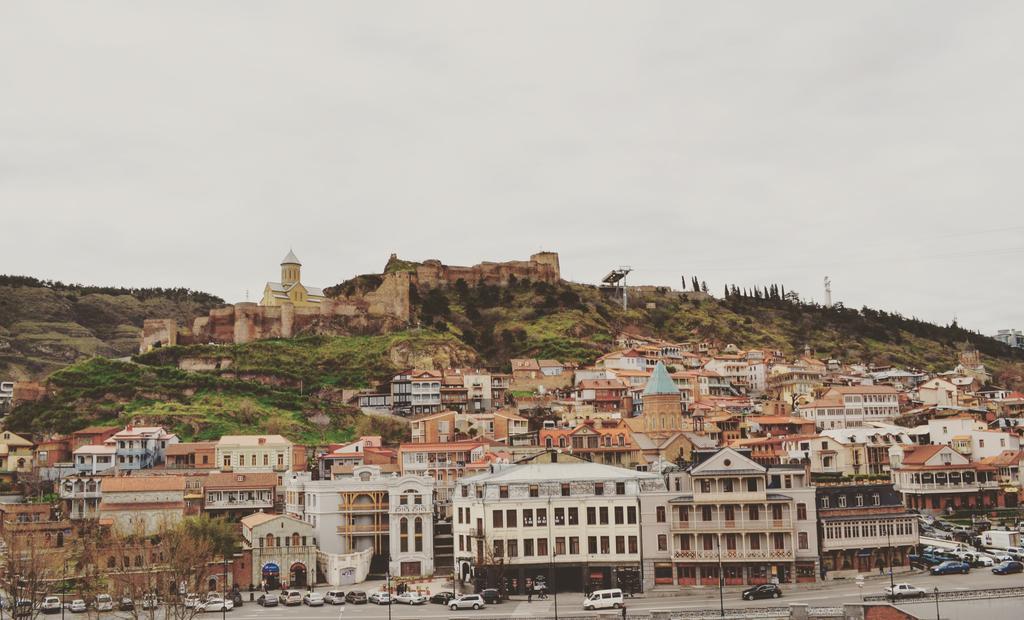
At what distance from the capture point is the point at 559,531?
5344 centimetres

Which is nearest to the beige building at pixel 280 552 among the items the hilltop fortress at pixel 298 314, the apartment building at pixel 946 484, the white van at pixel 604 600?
the white van at pixel 604 600

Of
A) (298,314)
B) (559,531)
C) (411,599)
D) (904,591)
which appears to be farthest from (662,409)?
(298,314)

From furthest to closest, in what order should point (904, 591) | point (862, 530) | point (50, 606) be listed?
point (862, 530) < point (50, 606) < point (904, 591)

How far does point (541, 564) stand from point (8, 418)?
60.9 m

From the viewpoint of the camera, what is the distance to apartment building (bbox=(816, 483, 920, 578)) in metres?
52.9

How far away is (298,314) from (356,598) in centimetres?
7641

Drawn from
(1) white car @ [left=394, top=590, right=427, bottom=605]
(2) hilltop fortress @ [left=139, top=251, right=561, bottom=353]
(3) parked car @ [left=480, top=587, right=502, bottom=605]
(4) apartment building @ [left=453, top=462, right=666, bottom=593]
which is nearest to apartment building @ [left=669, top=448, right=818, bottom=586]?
(4) apartment building @ [left=453, top=462, right=666, bottom=593]

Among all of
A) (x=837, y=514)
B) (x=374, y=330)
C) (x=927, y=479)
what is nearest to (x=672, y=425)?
(x=927, y=479)

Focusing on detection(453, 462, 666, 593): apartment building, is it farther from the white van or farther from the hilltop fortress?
the hilltop fortress

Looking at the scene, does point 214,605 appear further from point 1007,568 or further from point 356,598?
point 1007,568

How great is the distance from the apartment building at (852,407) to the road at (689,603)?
4229 centimetres

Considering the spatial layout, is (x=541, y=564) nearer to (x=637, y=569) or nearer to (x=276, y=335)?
(x=637, y=569)

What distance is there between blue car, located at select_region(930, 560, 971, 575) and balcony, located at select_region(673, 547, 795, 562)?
23.2 ft

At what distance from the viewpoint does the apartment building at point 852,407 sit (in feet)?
308
